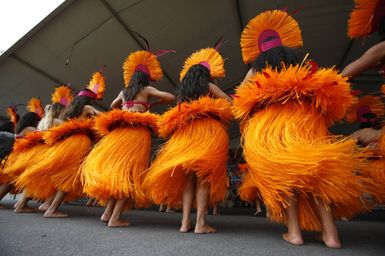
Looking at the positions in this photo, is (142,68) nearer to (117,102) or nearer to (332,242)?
(117,102)

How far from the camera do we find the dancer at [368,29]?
4.40 feet

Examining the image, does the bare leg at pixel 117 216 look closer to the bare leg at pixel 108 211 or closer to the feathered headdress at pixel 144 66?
the bare leg at pixel 108 211

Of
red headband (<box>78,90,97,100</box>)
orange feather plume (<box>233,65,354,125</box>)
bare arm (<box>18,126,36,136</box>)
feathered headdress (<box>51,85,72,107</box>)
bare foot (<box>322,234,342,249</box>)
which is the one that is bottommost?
bare foot (<box>322,234,342,249</box>)

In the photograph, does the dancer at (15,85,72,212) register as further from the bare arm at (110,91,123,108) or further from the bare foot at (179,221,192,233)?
the bare foot at (179,221,192,233)

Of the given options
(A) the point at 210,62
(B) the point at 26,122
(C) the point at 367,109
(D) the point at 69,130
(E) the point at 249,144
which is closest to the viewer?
(E) the point at 249,144

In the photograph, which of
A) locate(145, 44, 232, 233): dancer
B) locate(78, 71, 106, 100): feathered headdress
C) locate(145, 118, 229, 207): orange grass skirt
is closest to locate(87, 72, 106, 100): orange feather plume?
locate(78, 71, 106, 100): feathered headdress

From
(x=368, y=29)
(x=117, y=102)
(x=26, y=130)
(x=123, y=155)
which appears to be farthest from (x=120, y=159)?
(x=26, y=130)

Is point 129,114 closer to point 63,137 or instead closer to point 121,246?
point 63,137

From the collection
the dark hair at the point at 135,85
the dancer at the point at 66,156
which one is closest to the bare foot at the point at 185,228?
the dancer at the point at 66,156

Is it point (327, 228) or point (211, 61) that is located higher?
point (211, 61)

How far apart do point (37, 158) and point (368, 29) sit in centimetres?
269

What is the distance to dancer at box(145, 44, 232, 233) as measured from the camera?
1514mm

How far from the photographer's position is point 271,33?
162cm

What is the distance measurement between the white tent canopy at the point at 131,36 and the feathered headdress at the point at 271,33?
1764 mm
